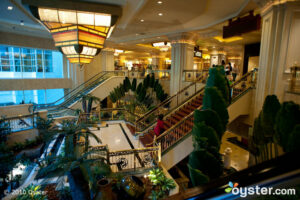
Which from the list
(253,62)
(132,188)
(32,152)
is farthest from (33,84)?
(253,62)

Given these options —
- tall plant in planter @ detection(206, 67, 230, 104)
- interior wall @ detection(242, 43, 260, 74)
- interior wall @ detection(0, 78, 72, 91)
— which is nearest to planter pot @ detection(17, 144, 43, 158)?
interior wall @ detection(0, 78, 72, 91)

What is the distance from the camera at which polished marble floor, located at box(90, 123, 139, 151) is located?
23.0 ft

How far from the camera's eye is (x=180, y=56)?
10938mm

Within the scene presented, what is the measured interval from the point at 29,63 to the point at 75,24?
11.0m

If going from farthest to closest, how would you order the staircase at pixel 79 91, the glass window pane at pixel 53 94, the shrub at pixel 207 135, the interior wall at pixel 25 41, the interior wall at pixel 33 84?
the glass window pane at pixel 53 94 < the staircase at pixel 79 91 < the interior wall at pixel 33 84 < the interior wall at pixel 25 41 < the shrub at pixel 207 135

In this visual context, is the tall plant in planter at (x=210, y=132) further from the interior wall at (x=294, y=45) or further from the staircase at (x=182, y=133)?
the interior wall at (x=294, y=45)

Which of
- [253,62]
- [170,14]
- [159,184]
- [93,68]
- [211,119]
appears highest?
[170,14]

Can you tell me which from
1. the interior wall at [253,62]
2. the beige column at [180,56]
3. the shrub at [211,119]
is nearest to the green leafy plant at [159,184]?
the shrub at [211,119]

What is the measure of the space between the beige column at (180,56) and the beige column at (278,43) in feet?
18.1

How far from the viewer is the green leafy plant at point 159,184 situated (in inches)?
169

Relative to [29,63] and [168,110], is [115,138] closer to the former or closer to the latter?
[168,110]

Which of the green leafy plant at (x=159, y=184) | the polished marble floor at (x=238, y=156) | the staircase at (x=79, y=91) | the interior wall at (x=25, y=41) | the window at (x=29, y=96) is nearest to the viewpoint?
the green leafy plant at (x=159, y=184)

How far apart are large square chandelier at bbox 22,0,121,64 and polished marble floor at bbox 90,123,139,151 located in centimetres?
375

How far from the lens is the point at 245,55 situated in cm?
1297
